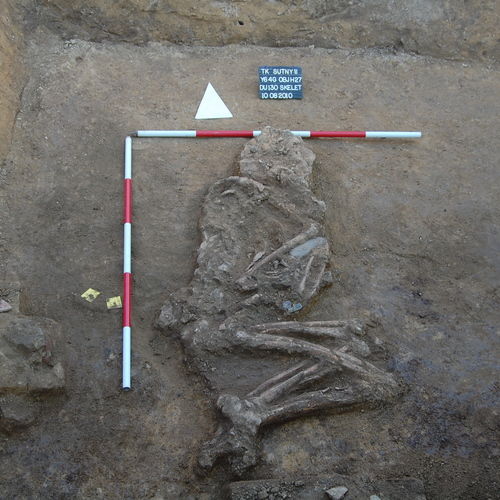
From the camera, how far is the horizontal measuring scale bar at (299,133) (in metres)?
5.60

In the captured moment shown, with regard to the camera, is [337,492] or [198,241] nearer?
[337,492]

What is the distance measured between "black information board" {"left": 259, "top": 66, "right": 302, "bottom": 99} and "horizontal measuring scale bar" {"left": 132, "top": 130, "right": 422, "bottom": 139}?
0.48 metres

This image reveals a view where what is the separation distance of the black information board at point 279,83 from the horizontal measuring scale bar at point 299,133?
0.48 metres

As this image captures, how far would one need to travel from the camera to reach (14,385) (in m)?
4.04

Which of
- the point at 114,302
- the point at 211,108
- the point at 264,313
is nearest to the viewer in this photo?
the point at 264,313

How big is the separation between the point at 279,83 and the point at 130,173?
162 cm

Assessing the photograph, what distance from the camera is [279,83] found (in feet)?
19.8

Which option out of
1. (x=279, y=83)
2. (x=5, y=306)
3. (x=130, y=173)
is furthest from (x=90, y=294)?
A: (x=279, y=83)

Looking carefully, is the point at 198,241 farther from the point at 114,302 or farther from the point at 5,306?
the point at 5,306

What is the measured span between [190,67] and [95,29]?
914mm

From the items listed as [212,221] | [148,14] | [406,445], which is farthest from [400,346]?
[148,14]

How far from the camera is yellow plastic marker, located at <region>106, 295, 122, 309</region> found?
4695 mm

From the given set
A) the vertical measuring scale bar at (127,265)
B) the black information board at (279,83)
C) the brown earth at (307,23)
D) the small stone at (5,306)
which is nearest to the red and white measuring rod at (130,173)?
the vertical measuring scale bar at (127,265)

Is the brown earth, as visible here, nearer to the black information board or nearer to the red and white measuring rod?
the black information board
